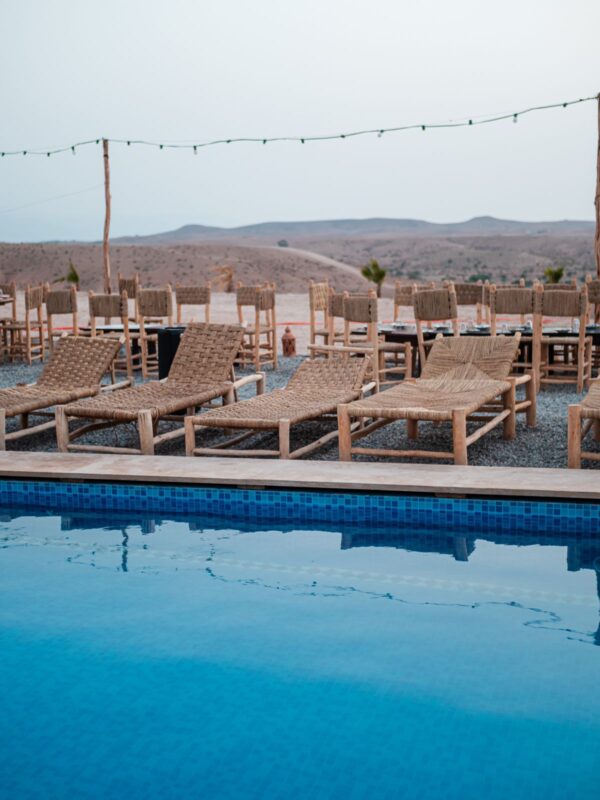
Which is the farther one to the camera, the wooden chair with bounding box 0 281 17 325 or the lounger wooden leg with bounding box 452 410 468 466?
the wooden chair with bounding box 0 281 17 325

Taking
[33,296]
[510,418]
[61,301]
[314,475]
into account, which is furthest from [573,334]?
[33,296]

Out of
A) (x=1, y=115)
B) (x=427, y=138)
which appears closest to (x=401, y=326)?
(x=1, y=115)

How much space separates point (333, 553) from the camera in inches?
168

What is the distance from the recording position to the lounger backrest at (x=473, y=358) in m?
6.22

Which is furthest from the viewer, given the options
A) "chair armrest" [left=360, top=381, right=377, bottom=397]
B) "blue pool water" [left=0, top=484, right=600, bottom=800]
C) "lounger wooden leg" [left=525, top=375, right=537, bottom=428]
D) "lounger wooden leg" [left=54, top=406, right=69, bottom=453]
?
"lounger wooden leg" [left=525, top=375, right=537, bottom=428]

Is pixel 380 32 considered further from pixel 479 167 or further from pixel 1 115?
pixel 479 167

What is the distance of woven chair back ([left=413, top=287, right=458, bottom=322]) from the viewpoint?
7.50 meters

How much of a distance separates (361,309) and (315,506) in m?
3.13

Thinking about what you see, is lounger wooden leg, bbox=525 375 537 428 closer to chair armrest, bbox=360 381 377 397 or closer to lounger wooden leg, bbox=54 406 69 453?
chair armrest, bbox=360 381 377 397

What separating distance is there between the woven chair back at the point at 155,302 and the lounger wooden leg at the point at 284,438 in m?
3.92

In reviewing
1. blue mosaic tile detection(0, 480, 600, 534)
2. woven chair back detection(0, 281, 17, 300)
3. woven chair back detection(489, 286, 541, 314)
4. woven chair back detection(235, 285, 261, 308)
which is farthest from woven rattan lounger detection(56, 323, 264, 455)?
woven chair back detection(0, 281, 17, 300)

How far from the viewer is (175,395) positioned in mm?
5973

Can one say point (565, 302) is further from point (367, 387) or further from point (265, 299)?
point (265, 299)

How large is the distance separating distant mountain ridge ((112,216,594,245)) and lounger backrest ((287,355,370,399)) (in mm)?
81825
